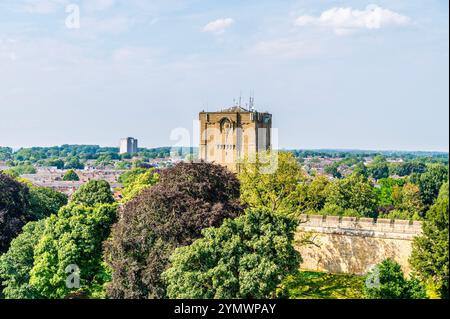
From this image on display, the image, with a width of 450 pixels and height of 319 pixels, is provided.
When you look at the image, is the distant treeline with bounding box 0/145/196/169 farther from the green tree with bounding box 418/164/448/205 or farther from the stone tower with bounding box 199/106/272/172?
the stone tower with bounding box 199/106/272/172

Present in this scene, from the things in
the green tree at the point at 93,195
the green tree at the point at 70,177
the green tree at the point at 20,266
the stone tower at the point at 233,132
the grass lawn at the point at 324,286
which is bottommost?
the grass lawn at the point at 324,286

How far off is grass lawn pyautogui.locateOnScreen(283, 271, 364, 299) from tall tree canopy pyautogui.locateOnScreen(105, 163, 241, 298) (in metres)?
3.55

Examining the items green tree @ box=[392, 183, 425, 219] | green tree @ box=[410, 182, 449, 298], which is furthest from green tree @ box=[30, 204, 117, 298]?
green tree @ box=[392, 183, 425, 219]

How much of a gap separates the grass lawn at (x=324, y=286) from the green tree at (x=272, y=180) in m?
2.66

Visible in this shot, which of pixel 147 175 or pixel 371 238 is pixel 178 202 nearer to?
pixel 371 238

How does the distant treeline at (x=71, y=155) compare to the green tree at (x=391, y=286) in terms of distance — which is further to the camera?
the distant treeline at (x=71, y=155)

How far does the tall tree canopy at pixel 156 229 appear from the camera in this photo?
18844 millimetres

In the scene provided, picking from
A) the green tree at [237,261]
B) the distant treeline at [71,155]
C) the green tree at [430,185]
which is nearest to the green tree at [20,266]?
the green tree at [237,261]

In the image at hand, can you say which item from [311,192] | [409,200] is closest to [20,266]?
[311,192]

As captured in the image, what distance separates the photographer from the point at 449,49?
54.2 ft

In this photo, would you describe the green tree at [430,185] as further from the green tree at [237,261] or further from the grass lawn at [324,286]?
the green tree at [237,261]

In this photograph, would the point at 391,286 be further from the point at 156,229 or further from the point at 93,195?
the point at 93,195
